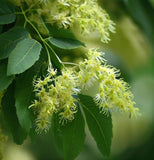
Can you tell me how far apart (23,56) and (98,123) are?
306 millimetres

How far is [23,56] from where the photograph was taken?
Answer: 0.83m

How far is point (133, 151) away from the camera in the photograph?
9.82ft

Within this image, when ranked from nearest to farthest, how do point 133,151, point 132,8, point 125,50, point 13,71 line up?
1. point 13,71
2. point 132,8
3. point 125,50
4. point 133,151

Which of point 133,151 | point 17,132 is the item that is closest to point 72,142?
point 17,132

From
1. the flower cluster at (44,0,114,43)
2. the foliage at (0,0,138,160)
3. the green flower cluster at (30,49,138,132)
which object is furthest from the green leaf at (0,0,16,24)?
the green flower cluster at (30,49,138,132)

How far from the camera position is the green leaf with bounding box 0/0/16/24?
0.96 m

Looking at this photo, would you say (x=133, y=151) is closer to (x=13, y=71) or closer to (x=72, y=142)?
(x=72, y=142)

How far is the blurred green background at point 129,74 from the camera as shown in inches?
62.9

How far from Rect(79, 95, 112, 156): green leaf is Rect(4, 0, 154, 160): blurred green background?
0.55 ft

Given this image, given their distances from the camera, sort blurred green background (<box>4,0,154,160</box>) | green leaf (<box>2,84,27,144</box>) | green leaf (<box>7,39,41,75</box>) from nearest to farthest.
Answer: green leaf (<box>7,39,41,75</box>), green leaf (<box>2,84,27,144</box>), blurred green background (<box>4,0,154,160</box>)

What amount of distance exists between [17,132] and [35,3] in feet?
1.33

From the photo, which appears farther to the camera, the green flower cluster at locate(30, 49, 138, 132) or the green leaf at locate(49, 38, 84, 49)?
the green leaf at locate(49, 38, 84, 49)

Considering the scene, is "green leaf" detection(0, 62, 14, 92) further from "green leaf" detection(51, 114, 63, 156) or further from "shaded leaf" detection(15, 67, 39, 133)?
"green leaf" detection(51, 114, 63, 156)

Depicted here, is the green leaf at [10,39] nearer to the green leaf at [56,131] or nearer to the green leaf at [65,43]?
the green leaf at [65,43]
